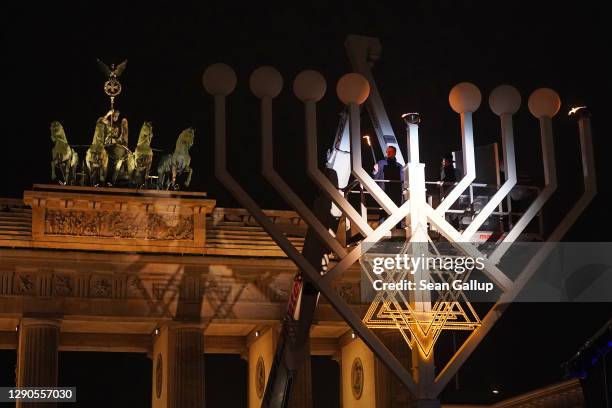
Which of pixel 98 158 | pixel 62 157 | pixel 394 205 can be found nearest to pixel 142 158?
pixel 98 158

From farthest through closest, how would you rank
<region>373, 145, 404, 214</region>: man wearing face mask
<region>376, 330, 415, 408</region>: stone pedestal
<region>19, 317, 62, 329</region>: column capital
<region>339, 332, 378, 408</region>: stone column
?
<region>339, 332, 378, 408</region>: stone column, <region>376, 330, 415, 408</region>: stone pedestal, <region>19, 317, 62, 329</region>: column capital, <region>373, 145, 404, 214</region>: man wearing face mask

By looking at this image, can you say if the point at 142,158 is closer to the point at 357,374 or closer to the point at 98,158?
the point at 98,158

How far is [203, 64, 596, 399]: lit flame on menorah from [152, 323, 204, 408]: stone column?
10.2 metres

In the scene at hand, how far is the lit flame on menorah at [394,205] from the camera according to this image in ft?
32.1

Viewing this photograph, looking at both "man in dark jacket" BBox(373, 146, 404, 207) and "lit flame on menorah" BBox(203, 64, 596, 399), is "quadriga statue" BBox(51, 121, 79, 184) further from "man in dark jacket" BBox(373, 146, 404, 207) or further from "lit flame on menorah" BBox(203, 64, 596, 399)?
"lit flame on menorah" BBox(203, 64, 596, 399)

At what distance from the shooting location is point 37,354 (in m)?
19.3

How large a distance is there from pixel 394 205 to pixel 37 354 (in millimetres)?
10831

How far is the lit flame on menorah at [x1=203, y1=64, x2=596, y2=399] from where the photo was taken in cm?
978

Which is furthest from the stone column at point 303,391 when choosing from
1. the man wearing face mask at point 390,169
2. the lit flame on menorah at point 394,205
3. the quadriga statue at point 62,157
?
the lit flame on menorah at point 394,205

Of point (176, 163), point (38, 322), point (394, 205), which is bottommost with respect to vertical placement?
point (394, 205)

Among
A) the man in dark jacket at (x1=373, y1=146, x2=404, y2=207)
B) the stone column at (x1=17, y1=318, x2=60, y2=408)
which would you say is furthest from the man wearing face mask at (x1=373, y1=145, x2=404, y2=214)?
the stone column at (x1=17, y1=318, x2=60, y2=408)

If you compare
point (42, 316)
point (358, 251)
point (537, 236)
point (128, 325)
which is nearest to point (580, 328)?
point (128, 325)

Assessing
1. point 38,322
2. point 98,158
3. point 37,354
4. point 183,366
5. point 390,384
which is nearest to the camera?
point 37,354

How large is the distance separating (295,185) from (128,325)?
14.0 feet
